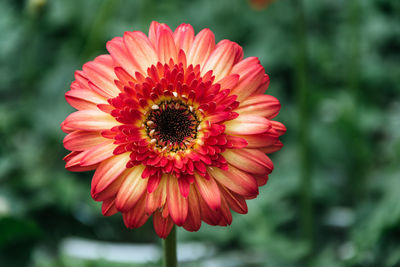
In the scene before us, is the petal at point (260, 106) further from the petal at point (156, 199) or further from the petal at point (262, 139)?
the petal at point (156, 199)

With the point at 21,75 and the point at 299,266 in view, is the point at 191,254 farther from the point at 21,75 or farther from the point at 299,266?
the point at 21,75

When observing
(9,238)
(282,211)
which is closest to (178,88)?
(9,238)

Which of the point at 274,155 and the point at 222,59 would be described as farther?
the point at 274,155

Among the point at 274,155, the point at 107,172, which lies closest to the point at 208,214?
the point at 107,172

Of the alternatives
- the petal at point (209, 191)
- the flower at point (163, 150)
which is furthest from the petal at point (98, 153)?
the petal at point (209, 191)

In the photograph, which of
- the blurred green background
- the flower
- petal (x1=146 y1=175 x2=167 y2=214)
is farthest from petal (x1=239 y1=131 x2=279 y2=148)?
the blurred green background

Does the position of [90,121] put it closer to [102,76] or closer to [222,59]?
[102,76]
